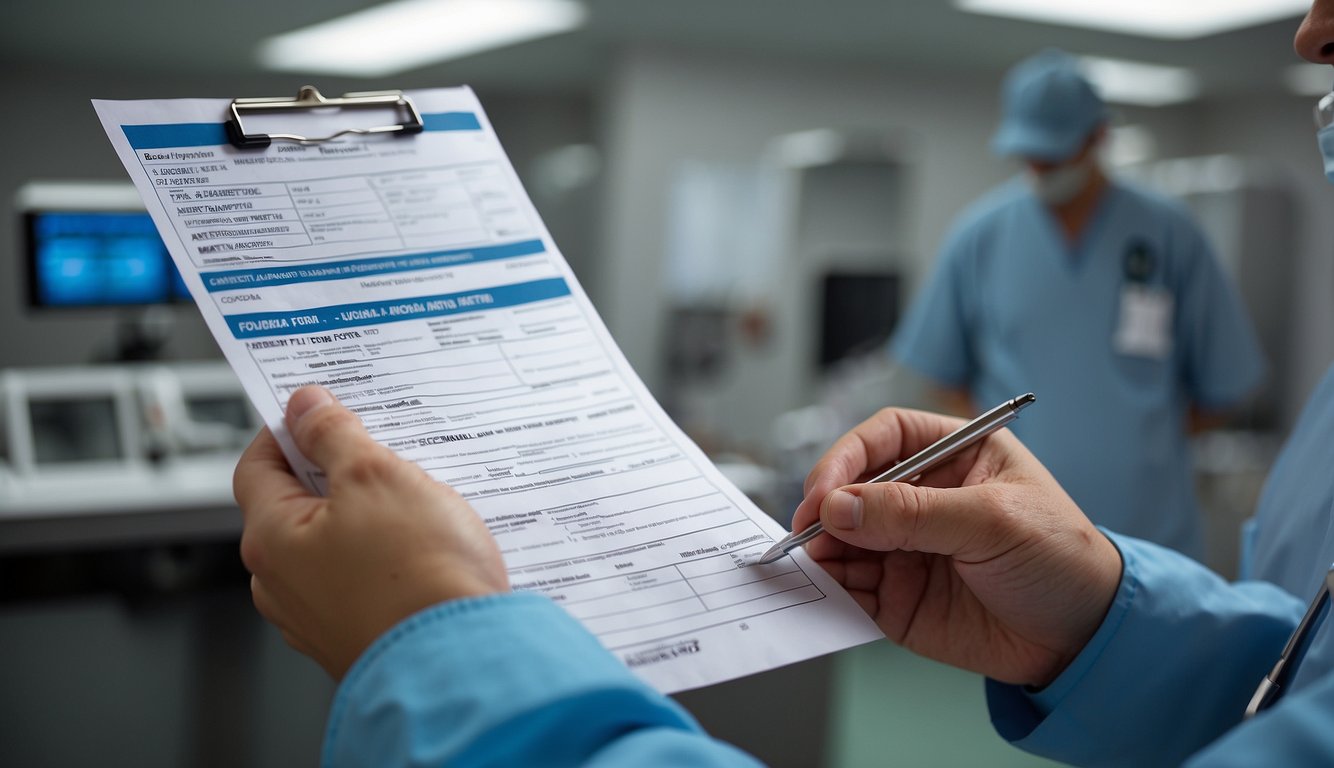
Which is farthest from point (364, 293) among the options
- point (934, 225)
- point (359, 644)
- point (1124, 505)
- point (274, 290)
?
point (934, 225)

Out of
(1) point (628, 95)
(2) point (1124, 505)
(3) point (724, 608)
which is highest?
(1) point (628, 95)

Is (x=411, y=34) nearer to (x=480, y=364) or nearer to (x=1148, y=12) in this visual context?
(x=1148, y=12)

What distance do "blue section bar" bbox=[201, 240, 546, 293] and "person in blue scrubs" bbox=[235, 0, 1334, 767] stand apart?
82 millimetres

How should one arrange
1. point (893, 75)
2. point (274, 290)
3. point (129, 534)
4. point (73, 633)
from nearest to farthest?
point (274, 290)
point (73, 633)
point (129, 534)
point (893, 75)

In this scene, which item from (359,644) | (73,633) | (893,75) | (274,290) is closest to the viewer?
(359,644)

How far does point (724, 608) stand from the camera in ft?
1.78

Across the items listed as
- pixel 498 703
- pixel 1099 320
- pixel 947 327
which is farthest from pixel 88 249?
pixel 498 703

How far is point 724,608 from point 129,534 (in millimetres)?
1866

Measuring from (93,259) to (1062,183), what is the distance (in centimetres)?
213

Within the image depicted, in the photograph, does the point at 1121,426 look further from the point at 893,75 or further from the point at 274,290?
the point at 893,75

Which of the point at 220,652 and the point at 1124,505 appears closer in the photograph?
the point at 220,652

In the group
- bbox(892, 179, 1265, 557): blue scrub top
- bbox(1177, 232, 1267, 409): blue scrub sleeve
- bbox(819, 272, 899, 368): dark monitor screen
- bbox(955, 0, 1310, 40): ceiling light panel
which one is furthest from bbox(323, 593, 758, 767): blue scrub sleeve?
bbox(819, 272, 899, 368): dark monitor screen

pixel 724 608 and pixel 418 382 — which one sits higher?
pixel 418 382

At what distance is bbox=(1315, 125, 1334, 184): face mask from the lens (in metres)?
0.68
